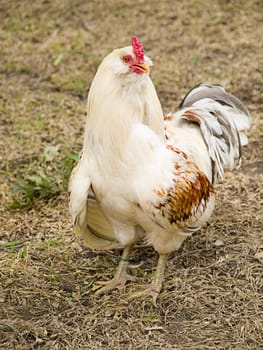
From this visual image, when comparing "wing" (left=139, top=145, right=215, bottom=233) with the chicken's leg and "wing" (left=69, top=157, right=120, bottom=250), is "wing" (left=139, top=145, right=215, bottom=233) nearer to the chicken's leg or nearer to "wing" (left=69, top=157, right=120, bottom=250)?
"wing" (left=69, top=157, right=120, bottom=250)

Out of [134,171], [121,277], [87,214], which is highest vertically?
[134,171]

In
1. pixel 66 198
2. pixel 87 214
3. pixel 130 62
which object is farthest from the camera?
pixel 66 198

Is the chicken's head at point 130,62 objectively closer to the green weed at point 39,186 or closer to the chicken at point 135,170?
the chicken at point 135,170

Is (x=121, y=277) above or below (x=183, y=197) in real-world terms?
below

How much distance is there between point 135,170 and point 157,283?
0.83 metres

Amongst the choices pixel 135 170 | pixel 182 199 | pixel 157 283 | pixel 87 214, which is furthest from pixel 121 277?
pixel 135 170

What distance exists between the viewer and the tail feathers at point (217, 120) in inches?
167

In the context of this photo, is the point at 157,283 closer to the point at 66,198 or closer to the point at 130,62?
the point at 66,198

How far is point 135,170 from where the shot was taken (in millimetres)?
3602

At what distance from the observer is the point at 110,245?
4.22 m

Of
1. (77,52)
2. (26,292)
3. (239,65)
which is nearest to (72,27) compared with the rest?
(77,52)

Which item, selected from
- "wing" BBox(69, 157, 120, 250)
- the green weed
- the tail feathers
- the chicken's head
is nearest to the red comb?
the chicken's head

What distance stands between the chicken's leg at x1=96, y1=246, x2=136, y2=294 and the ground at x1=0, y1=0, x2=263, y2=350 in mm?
59

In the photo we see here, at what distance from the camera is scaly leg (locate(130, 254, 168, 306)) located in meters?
4.01
